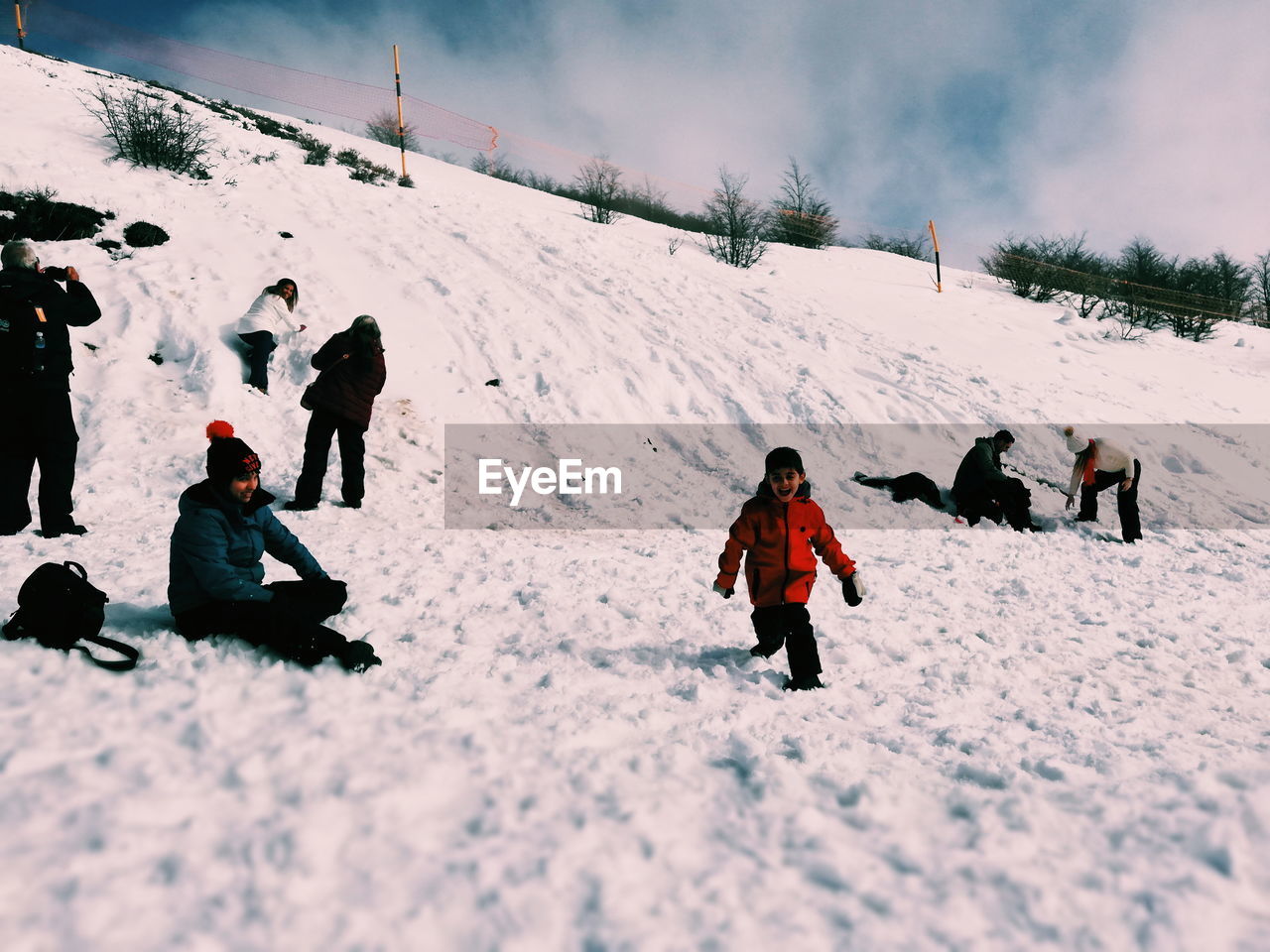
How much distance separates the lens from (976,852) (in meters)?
2.14

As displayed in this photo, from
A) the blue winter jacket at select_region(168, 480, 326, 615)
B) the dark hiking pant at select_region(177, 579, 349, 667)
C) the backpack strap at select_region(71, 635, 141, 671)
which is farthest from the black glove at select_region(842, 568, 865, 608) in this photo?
the backpack strap at select_region(71, 635, 141, 671)

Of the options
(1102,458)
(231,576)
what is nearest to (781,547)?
(231,576)

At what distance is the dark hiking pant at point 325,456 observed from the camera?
6.50 meters

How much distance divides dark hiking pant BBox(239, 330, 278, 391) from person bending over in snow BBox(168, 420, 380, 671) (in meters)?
5.73

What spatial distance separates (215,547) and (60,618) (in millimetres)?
752

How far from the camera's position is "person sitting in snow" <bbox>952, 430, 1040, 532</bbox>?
25.4 feet

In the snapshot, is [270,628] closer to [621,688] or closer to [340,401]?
[621,688]

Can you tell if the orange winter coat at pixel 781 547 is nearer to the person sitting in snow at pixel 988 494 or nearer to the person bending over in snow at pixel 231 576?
the person bending over in snow at pixel 231 576

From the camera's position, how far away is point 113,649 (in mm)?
3209

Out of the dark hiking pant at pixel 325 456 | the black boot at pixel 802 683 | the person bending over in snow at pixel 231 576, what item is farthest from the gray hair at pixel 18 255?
the black boot at pixel 802 683

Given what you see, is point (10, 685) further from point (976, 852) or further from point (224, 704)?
point (976, 852)

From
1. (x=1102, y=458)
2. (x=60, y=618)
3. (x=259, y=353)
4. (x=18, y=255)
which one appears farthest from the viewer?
(x=259, y=353)

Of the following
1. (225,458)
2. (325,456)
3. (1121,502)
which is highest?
(225,458)

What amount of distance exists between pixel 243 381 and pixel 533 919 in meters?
8.45
